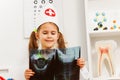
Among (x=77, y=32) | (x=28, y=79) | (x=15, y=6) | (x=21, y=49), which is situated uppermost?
(x=15, y=6)

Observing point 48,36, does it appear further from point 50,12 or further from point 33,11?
point 33,11

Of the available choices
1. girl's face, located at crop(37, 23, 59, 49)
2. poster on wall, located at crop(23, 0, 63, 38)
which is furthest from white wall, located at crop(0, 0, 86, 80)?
girl's face, located at crop(37, 23, 59, 49)

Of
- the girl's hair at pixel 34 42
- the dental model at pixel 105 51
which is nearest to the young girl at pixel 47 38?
the girl's hair at pixel 34 42

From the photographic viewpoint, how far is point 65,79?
1.34 meters

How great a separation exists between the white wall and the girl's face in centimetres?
14

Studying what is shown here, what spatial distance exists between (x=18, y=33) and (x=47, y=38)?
0.85 feet

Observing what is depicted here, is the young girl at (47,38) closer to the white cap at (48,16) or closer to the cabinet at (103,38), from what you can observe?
the white cap at (48,16)

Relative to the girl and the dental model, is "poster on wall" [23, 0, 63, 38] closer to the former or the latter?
the girl

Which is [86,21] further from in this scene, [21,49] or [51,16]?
[21,49]

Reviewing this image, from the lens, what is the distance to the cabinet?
4.68 feet

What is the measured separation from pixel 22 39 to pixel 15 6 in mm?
244

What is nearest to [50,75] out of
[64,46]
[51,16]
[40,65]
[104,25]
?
[40,65]

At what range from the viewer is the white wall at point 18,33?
1550 mm

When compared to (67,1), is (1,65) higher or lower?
lower
